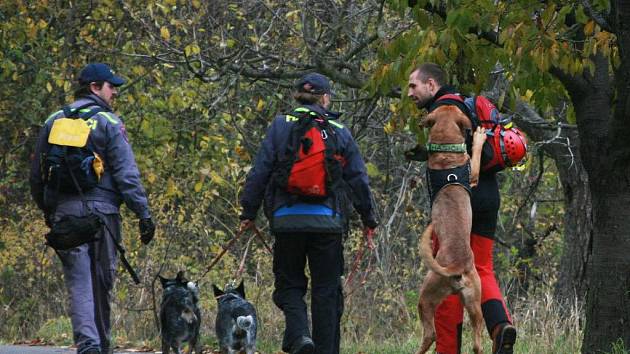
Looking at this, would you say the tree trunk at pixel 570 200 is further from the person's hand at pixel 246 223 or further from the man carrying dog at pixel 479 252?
the man carrying dog at pixel 479 252

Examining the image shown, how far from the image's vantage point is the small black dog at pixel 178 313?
9.37 metres

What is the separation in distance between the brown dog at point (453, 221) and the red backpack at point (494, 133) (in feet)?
0.28

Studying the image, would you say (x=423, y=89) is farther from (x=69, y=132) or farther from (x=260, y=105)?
(x=260, y=105)

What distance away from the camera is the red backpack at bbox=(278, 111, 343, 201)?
792 centimetres

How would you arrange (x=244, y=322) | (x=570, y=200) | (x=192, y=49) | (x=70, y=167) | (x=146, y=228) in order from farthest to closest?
(x=570, y=200) < (x=192, y=49) < (x=244, y=322) < (x=146, y=228) < (x=70, y=167)

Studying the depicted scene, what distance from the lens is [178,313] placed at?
9.37m

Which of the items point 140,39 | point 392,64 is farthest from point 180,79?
point 392,64

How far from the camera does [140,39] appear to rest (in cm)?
1667

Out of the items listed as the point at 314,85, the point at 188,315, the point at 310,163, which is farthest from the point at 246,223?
the point at 188,315

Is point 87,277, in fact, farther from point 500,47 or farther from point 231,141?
point 231,141

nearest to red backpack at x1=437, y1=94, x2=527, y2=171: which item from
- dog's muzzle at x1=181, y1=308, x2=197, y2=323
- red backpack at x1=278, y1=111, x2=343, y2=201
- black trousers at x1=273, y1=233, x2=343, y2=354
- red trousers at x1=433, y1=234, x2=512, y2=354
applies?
red trousers at x1=433, y1=234, x2=512, y2=354

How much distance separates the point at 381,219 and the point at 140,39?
417 centimetres

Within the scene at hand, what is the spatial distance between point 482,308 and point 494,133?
3.43 ft

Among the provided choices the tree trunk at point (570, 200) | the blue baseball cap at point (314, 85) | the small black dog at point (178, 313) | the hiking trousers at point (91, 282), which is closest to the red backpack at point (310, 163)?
the blue baseball cap at point (314, 85)
